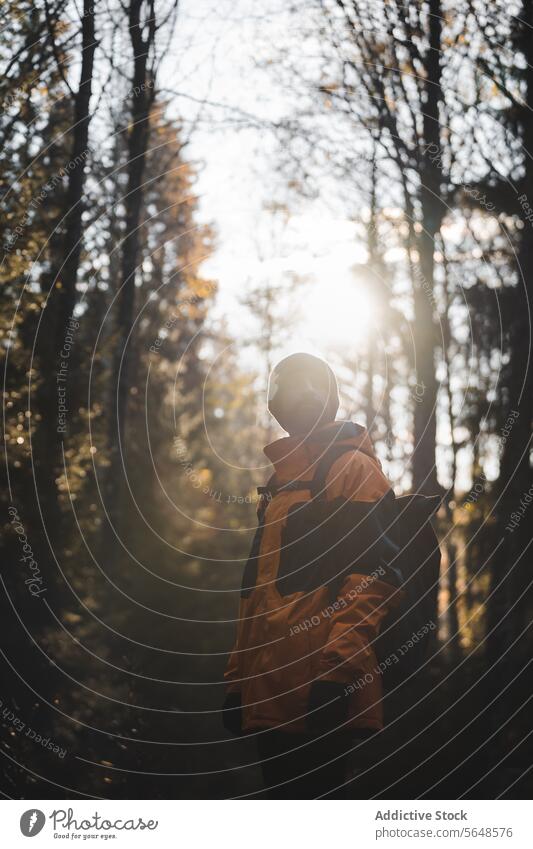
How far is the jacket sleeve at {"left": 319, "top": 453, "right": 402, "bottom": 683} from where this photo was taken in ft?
11.3

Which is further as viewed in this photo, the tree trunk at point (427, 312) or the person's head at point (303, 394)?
the tree trunk at point (427, 312)

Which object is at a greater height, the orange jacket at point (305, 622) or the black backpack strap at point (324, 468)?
the black backpack strap at point (324, 468)

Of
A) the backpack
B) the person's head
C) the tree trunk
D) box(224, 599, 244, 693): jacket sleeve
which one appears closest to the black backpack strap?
the backpack

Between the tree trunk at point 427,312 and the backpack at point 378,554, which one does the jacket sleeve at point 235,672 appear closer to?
the backpack at point 378,554

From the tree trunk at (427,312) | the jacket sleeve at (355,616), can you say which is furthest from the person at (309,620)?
the tree trunk at (427,312)

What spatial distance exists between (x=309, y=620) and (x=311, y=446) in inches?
34.1

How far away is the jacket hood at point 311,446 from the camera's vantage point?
3.88 m

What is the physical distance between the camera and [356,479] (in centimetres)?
368

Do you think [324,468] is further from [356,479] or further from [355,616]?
[355,616]

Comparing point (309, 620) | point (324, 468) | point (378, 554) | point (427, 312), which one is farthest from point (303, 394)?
point (427, 312)

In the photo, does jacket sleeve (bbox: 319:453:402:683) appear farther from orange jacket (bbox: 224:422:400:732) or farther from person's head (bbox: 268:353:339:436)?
person's head (bbox: 268:353:339:436)
